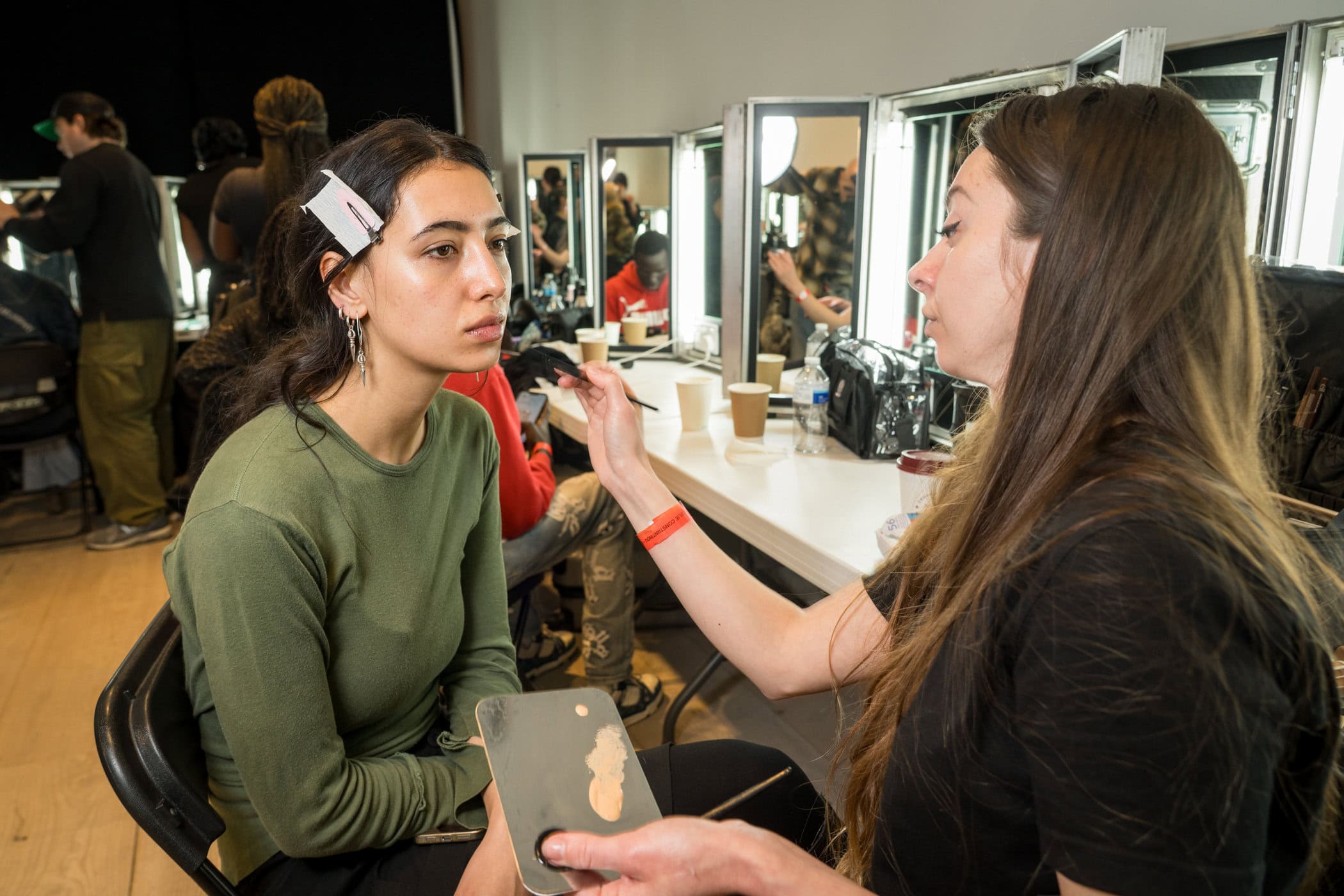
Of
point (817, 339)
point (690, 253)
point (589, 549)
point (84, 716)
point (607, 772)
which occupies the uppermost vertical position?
point (690, 253)

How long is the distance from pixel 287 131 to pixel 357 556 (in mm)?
2225

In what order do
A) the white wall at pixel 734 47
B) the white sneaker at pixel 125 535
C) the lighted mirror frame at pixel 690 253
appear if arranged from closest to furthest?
1. the white wall at pixel 734 47
2. the lighted mirror frame at pixel 690 253
3. the white sneaker at pixel 125 535

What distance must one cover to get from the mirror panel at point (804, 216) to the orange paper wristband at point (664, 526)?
48.5 inches

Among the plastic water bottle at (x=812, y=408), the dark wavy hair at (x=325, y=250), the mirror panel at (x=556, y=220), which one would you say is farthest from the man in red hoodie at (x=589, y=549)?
the mirror panel at (x=556, y=220)

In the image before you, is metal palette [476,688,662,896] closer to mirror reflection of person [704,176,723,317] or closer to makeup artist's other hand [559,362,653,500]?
makeup artist's other hand [559,362,653,500]

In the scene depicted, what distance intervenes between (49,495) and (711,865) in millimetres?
4047

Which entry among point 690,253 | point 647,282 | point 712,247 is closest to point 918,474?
point 712,247

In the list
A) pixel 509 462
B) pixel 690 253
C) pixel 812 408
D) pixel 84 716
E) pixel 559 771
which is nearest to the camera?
pixel 559 771

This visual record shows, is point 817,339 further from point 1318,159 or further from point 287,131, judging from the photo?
point 287,131

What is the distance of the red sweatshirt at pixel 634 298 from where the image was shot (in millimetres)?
3127

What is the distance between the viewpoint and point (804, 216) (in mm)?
2221

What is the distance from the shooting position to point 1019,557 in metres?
0.66

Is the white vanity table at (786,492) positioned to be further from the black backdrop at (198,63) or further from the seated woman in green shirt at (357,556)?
the black backdrop at (198,63)

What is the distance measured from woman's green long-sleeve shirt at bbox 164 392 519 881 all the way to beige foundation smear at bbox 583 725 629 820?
0.30 m
